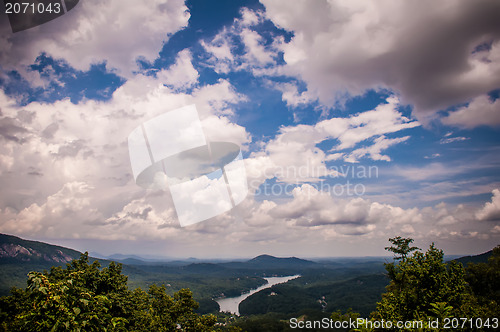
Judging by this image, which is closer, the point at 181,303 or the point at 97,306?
→ the point at 97,306

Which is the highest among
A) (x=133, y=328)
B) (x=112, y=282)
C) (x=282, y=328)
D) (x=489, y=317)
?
(x=489, y=317)

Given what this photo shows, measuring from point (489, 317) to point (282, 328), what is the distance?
152446mm

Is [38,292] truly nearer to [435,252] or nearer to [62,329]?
[62,329]

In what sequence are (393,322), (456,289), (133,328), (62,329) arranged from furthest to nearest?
1. (133,328)
2. (456,289)
3. (393,322)
4. (62,329)

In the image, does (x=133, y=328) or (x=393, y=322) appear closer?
(x=393, y=322)

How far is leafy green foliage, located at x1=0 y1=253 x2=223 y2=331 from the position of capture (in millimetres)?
9078

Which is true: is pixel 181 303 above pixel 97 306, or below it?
below

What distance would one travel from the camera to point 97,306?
434 inches

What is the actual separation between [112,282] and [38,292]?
677 inches

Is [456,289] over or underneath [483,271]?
over

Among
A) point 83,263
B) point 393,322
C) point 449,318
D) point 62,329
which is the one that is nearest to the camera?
point 62,329

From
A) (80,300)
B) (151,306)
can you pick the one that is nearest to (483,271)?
(151,306)

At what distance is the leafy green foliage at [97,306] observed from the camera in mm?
9078

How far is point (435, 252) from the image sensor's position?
1856cm
